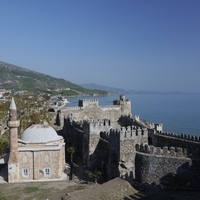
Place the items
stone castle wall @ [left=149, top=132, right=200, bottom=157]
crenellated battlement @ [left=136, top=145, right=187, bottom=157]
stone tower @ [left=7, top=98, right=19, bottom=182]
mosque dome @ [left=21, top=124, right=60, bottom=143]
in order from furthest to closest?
mosque dome @ [left=21, top=124, right=60, bottom=143] < stone tower @ [left=7, top=98, right=19, bottom=182] < stone castle wall @ [left=149, top=132, right=200, bottom=157] < crenellated battlement @ [left=136, top=145, right=187, bottom=157]

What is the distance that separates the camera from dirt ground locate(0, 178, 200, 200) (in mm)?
16844

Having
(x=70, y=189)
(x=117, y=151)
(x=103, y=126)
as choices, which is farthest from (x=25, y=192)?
(x=103, y=126)

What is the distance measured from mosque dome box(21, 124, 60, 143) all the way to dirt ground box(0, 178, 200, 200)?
4.12m

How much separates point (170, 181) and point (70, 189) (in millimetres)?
6767

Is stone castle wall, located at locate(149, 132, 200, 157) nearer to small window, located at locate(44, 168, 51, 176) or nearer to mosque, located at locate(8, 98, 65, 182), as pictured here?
mosque, located at locate(8, 98, 65, 182)

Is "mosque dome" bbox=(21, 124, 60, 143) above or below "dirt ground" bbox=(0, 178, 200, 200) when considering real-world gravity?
above

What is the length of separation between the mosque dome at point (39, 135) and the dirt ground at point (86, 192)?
412 cm

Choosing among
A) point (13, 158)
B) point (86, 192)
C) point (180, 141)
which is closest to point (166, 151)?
point (180, 141)

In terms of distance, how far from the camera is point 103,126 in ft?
83.8

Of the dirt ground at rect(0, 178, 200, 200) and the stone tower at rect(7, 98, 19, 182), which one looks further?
the stone tower at rect(7, 98, 19, 182)

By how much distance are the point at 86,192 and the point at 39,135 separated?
8.50 m

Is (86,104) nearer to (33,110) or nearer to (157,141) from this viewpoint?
(33,110)

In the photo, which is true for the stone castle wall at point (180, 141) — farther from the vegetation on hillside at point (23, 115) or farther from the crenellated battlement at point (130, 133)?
the vegetation on hillside at point (23, 115)

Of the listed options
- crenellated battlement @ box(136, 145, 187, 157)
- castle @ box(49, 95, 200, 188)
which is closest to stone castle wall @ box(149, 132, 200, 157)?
castle @ box(49, 95, 200, 188)
